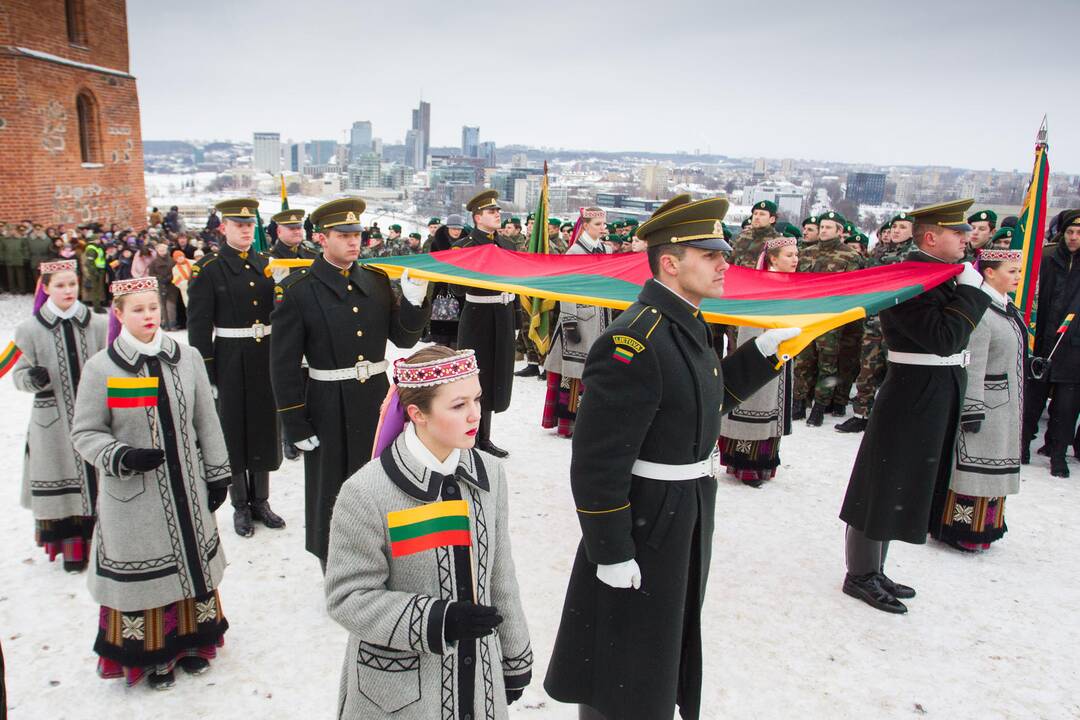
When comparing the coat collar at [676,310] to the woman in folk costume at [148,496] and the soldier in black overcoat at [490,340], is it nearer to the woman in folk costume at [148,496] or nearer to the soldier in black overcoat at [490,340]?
the woman in folk costume at [148,496]

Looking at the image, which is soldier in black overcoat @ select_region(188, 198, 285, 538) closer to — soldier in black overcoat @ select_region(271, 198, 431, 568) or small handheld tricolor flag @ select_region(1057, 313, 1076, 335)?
soldier in black overcoat @ select_region(271, 198, 431, 568)

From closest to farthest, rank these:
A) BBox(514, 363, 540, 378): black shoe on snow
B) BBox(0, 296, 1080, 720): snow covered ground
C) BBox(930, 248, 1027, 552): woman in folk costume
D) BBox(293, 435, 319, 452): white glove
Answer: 1. BBox(0, 296, 1080, 720): snow covered ground
2. BBox(293, 435, 319, 452): white glove
3. BBox(930, 248, 1027, 552): woman in folk costume
4. BBox(514, 363, 540, 378): black shoe on snow

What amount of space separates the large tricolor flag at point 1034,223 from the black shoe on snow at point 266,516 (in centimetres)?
532

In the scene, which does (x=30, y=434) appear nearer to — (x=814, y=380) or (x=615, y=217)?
(x=814, y=380)

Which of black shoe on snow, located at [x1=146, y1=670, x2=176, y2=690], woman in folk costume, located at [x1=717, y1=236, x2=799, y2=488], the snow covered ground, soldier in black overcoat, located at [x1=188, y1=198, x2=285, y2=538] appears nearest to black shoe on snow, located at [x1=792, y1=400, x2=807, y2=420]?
woman in folk costume, located at [x1=717, y1=236, x2=799, y2=488]

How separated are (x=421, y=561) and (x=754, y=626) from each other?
269 centimetres

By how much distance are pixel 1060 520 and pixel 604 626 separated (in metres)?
4.61

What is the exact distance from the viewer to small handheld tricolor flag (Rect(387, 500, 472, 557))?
6.37ft

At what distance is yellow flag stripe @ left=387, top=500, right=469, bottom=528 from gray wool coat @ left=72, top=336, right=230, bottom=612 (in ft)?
5.94

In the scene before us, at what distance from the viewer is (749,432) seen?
19.3 ft

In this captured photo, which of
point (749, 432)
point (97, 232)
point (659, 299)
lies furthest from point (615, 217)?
point (97, 232)

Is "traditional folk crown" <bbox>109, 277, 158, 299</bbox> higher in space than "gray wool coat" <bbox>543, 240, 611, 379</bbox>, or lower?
higher

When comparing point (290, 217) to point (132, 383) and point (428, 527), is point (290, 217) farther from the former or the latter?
point (428, 527)

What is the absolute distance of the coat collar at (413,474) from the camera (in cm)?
196
